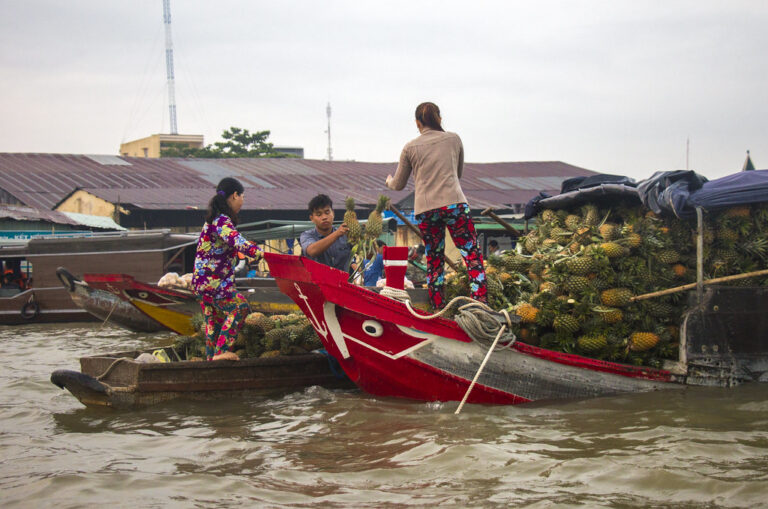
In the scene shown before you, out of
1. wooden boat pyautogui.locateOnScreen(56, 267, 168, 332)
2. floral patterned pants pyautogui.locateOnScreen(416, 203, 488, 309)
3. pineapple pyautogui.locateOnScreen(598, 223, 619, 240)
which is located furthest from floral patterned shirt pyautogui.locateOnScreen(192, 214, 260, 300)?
wooden boat pyautogui.locateOnScreen(56, 267, 168, 332)

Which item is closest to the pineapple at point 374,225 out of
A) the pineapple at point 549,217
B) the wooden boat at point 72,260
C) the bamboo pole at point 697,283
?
the pineapple at point 549,217

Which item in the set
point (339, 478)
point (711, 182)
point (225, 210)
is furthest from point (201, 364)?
point (711, 182)

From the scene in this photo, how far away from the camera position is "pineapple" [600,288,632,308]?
524 cm

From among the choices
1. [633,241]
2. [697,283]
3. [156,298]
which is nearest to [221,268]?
[633,241]

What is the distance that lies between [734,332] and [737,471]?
6.21ft

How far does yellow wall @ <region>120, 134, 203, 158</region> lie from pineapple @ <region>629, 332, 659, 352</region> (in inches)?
1247

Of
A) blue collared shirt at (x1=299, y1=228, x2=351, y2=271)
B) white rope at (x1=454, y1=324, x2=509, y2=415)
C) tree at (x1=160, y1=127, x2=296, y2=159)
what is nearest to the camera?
white rope at (x1=454, y1=324, x2=509, y2=415)

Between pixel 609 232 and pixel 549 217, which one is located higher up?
pixel 549 217

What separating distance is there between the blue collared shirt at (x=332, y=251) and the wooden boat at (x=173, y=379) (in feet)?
2.66

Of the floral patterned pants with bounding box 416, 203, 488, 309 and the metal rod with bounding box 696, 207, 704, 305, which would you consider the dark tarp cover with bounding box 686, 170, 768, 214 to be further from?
the floral patterned pants with bounding box 416, 203, 488, 309

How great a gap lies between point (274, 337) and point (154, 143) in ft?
101

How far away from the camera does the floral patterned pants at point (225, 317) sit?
18.0 feet

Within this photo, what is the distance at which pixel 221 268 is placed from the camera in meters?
5.42

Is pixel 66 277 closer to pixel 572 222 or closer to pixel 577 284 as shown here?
pixel 572 222
